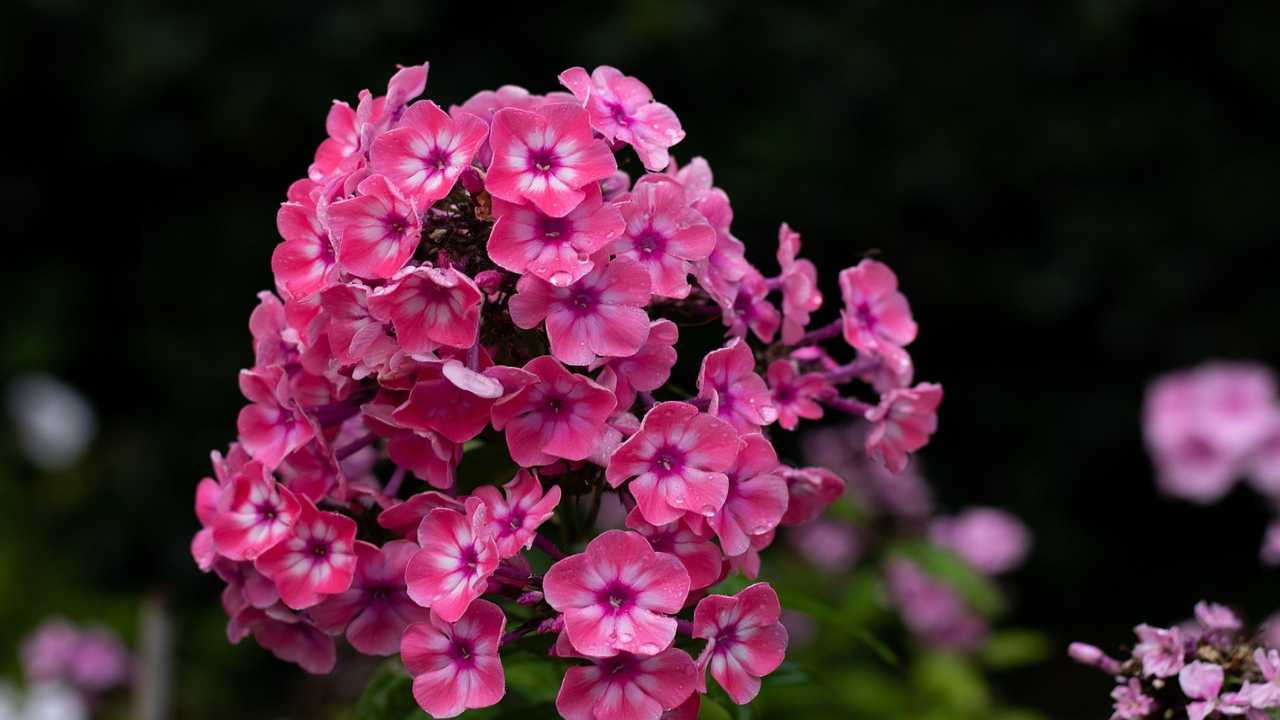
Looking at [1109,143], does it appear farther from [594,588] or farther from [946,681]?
[594,588]

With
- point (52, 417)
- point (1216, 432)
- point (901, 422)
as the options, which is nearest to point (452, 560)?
point (901, 422)

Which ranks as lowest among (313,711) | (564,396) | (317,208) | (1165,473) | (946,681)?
(313,711)

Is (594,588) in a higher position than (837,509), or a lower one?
higher

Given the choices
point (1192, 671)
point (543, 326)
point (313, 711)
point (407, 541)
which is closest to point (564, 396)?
point (543, 326)

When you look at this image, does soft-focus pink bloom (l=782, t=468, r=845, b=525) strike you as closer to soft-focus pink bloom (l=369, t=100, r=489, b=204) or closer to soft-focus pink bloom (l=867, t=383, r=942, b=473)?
soft-focus pink bloom (l=867, t=383, r=942, b=473)

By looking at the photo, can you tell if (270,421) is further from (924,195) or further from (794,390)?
(924,195)
